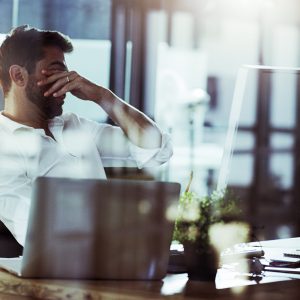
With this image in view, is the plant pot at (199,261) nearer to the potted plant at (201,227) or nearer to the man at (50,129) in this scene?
the potted plant at (201,227)

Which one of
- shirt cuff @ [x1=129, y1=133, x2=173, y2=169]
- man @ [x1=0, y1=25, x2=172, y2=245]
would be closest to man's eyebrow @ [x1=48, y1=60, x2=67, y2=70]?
man @ [x1=0, y1=25, x2=172, y2=245]

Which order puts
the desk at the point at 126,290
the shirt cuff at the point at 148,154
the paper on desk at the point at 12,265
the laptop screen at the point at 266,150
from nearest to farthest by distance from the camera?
the desk at the point at 126,290 → the paper on desk at the point at 12,265 → the laptop screen at the point at 266,150 → the shirt cuff at the point at 148,154

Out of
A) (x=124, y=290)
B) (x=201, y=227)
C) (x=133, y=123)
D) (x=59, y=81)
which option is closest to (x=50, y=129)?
Answer: (x=59, y=81)

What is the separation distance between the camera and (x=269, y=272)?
2.03m

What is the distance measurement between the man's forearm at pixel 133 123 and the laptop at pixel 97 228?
4.86 feet

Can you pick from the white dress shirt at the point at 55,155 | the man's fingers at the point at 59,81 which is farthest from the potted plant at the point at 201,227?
the man's fingers at the point at 59,81

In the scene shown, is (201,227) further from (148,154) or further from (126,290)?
(148,154)

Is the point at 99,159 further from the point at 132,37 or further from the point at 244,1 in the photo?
the point at 244,1

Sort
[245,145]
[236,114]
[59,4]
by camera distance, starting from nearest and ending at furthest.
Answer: [236,114]
[59,4]
[245,145]

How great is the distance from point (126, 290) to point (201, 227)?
267 millimetres

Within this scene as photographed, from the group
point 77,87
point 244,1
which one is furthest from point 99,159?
point 244,1

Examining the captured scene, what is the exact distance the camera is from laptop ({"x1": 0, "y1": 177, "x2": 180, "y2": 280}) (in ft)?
5.61

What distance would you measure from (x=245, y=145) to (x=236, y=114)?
2.47 metres

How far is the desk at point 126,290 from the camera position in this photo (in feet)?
5.45
